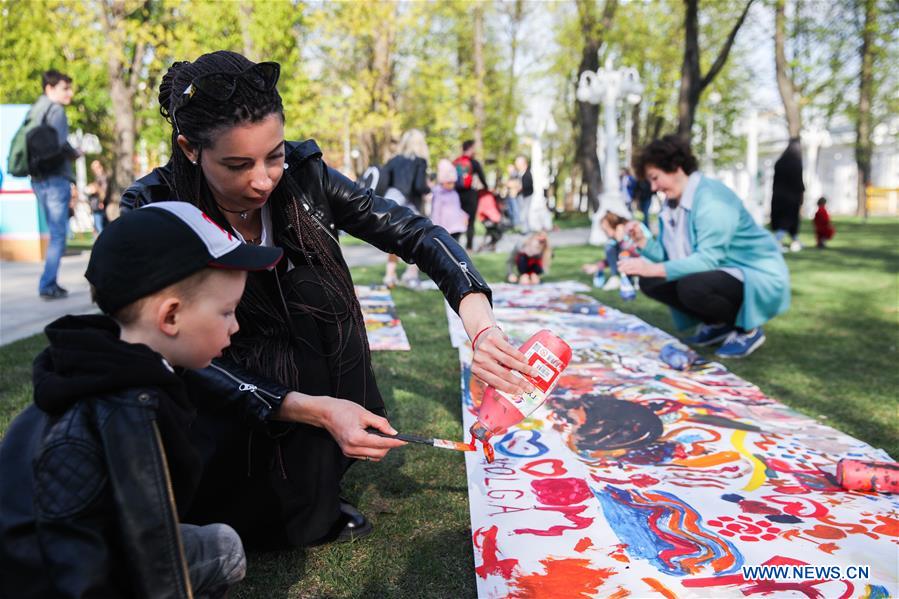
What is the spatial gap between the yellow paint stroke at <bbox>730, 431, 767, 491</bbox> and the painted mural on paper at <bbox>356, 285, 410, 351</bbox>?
6.75 ft

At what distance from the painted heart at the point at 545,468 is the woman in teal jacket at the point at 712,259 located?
1.87 m

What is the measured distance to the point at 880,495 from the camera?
8.04ft

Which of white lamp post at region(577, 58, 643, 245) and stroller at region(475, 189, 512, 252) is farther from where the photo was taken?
white lamp post at region(577, 58, 643, 245)

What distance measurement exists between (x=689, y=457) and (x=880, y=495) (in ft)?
2.11

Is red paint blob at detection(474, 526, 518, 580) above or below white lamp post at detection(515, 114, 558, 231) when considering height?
below

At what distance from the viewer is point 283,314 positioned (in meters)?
2.13

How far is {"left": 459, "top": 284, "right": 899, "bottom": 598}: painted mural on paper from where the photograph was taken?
1946 mm

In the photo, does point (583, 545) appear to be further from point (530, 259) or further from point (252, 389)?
point (530, 259)

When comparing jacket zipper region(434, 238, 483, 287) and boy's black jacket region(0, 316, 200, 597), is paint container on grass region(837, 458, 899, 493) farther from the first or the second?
boy's black jacket region(0, 316, 200, 597)

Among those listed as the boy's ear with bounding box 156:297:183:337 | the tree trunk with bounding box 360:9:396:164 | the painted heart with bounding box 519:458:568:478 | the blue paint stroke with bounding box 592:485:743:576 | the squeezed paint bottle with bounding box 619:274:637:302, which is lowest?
the blue paint stroke with bounding box 592:485:743:576

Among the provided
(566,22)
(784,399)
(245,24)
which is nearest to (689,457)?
(784,399)

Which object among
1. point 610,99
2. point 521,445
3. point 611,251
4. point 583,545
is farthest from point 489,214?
point 583,545

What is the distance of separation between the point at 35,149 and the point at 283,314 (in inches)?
228

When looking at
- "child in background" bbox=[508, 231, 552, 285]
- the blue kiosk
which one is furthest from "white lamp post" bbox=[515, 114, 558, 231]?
the blue kiosk
